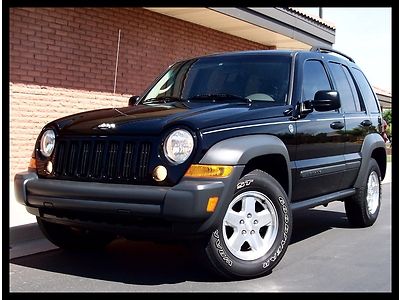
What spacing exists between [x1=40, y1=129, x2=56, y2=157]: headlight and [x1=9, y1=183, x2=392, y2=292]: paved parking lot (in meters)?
1.01

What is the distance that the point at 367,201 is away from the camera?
21.6 ft

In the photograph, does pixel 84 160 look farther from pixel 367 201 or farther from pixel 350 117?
pixel 367 201

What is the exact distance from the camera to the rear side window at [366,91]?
676 cm

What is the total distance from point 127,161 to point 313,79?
2.37 m

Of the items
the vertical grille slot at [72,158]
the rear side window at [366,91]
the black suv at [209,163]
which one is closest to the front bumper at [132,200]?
the black suv at [209,163]

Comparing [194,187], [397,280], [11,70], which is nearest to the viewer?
[194,187]

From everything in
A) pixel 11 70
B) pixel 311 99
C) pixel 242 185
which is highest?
pixel 11 70

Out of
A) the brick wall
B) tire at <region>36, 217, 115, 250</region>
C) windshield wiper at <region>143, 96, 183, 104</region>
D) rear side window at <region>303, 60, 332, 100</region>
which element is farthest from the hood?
the brick wall

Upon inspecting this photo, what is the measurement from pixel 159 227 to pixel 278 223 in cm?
107

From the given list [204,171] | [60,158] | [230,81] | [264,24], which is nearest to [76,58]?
[264,24]

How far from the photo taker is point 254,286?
4.18m

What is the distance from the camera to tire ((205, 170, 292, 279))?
163 inches
